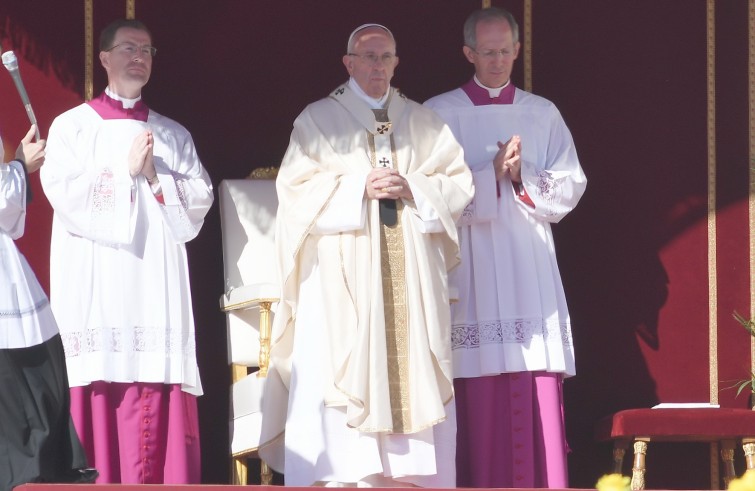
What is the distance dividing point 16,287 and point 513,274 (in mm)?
2721

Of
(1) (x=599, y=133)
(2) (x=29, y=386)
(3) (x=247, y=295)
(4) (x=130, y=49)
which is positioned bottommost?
(2) (x=29, y=386)

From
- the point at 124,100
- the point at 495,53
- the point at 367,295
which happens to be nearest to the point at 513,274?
the point at 367,295

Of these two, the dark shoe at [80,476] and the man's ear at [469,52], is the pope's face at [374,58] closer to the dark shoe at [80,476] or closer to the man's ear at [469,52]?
the man's ear at [469,52]

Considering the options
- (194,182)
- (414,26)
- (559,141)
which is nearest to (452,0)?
(414,26)

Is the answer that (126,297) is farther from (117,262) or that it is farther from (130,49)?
(130,49)

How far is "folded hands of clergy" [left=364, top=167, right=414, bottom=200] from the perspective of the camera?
29.4ft

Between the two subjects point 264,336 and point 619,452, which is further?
point 619,452

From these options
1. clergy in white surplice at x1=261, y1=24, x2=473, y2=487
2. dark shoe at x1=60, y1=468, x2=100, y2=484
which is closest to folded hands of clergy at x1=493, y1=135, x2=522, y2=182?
clergy in white surplice at x1=261, y1=24, x2=473, y2=487

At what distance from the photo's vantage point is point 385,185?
896 centimetres

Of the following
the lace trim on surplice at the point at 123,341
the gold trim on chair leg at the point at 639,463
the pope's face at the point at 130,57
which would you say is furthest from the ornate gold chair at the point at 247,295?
the gold trim on chair leg at the point at 639,463

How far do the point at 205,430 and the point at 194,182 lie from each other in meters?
1.56

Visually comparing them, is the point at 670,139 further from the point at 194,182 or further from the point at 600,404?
the point at 194,182

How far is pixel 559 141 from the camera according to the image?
992cm

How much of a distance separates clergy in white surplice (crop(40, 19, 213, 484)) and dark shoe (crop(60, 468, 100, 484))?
1292mm
